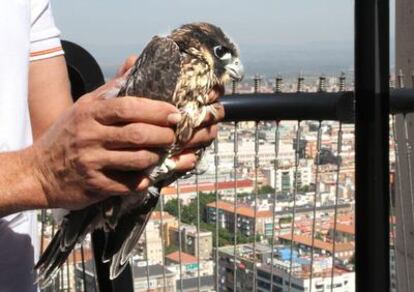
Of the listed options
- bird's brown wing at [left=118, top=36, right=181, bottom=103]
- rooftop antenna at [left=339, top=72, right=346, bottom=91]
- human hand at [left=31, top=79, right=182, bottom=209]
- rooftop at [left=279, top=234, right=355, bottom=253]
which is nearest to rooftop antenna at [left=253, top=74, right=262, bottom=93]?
rooftop antenna at [left=339, top=72, right=346, bottom=91]

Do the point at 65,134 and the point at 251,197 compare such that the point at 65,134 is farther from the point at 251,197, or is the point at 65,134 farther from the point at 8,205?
the point at 251,197

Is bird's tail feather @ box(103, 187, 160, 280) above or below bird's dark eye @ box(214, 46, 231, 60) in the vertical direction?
below

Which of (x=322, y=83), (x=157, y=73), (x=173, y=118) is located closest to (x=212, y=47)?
(x=157, y=73)

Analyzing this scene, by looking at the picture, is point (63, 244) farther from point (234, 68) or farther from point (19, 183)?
point (234, 68)

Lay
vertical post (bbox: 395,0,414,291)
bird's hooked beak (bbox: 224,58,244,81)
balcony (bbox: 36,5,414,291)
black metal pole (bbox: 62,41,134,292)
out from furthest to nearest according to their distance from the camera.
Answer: vertical post (bbox: 395,0,414,291) < balcony (bbox: 36,5,414,291) < black metal pole (bbox: 62,41,134,292) < bird's hooked beak (bbox: 224,58,244,81)

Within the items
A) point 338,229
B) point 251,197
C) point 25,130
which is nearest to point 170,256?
point 251,197

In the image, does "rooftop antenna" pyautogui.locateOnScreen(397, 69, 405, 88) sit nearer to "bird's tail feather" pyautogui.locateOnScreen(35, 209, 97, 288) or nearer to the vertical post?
the vertical post

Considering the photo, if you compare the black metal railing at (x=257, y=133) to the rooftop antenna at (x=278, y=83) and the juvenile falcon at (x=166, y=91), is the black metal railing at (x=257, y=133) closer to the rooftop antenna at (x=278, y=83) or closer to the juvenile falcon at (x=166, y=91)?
the rooftop antenna at (x=278, y=83)
